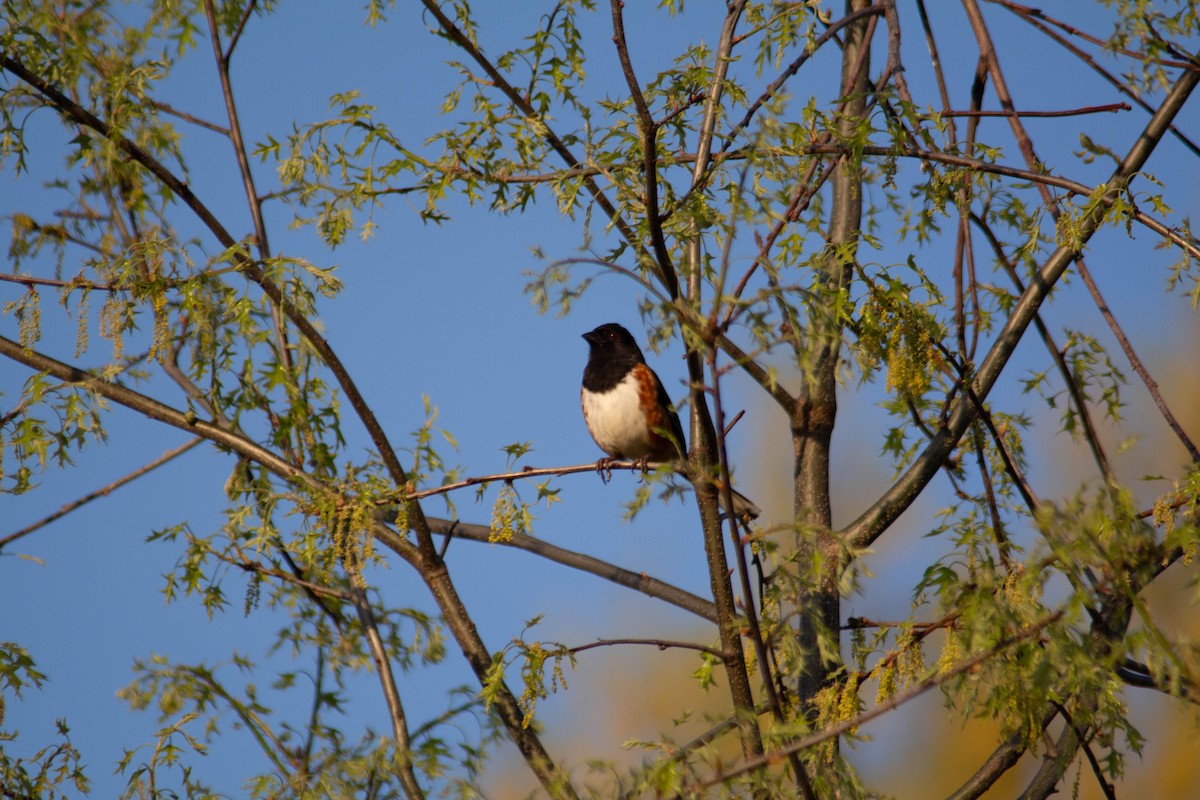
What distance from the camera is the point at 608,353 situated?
464 cm

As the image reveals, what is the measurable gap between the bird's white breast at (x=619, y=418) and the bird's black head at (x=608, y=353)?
0.25ft

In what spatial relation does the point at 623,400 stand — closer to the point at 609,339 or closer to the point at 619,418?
the point at 619,418

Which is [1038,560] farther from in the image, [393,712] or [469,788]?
[393,712]

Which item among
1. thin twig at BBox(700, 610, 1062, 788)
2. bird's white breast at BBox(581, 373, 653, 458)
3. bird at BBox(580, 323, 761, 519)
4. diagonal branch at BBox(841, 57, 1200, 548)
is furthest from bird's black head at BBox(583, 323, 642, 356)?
thin twig at BBox(700, 610, 1062, 788)

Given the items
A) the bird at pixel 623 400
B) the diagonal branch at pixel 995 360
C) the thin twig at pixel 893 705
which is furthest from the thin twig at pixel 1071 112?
the bird at pixel 623 400

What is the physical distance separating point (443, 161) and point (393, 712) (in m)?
1.27

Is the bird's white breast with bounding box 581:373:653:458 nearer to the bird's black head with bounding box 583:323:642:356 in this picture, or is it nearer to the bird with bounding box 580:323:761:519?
the bird with bounding box 580:323:761:519

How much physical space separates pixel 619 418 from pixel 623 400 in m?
0.07

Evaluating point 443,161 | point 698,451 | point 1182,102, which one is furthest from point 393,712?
point 1182,102

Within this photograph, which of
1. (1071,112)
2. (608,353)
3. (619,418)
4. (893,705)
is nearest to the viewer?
(893,705)

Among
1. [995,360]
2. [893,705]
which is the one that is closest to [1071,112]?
[995,360]

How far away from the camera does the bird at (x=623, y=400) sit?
4.41 meters

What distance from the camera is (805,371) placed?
1.70 m

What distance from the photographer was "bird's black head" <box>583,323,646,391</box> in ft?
15.0
